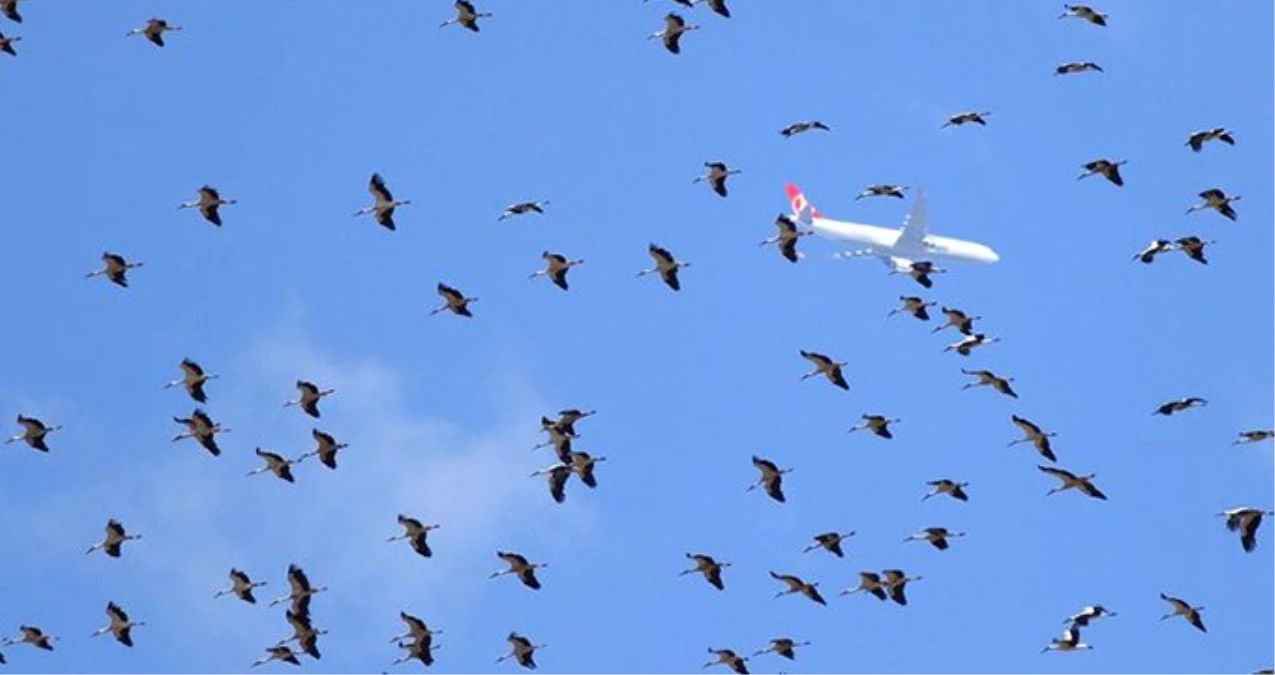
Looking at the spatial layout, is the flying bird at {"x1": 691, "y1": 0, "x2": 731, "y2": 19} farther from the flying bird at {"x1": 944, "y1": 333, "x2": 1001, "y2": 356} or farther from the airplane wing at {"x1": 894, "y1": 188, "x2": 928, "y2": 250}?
the airplane wing at {"x1": 894, "y1": 188, "x2": 928, "y2": 250}

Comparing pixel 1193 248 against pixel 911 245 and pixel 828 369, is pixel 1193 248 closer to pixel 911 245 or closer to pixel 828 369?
pixel 828 369

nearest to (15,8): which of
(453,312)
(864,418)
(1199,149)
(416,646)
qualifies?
(453,312)

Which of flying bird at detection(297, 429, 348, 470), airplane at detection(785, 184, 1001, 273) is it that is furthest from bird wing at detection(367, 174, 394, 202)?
airplane at detection(785, 184, 1001, 273)

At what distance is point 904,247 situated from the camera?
18988cm

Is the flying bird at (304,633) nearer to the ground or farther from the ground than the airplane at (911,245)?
nearer to the ground

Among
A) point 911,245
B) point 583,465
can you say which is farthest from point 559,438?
point 911,245

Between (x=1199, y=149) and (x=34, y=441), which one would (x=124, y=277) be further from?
(x=1199, y=149)

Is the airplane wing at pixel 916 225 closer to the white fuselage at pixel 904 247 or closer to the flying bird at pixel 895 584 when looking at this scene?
the white fuselage at pixel 904 247

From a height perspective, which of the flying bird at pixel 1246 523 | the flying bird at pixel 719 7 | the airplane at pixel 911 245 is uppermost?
the airplane at pixel 911 245

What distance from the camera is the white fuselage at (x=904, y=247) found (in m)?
185

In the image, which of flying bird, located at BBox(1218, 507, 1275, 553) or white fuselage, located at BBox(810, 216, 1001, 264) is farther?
white fuselage, located at BBox(810, 216, 1001, 264)

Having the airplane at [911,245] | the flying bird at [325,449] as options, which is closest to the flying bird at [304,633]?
the flying bird at [325,449]

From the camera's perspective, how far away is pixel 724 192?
95.2m

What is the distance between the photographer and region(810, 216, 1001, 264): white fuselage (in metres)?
185
